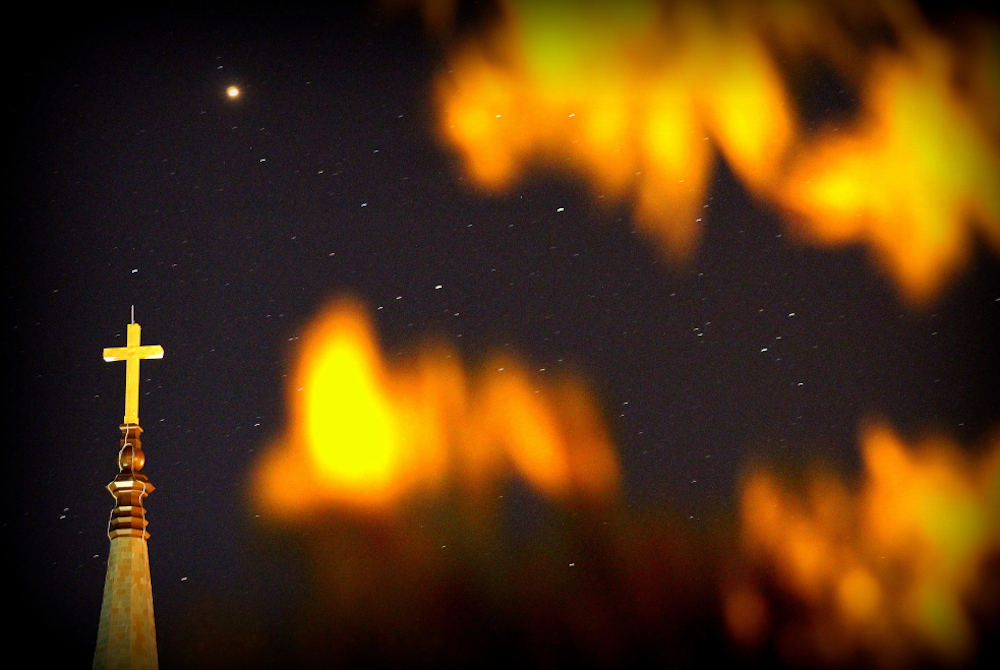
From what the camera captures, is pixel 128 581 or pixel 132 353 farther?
pixel 132 353

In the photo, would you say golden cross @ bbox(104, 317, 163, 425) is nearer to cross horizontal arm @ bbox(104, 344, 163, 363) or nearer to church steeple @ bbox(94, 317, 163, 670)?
cross horizontal arm @ bbox(104, 344, 163, 363)

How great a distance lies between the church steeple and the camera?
976cm

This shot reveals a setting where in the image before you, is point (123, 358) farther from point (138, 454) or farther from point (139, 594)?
point (139, 594)

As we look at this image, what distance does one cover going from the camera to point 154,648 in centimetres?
995

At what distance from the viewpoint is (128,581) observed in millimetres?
10070

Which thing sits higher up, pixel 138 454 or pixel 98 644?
pixel 138 454

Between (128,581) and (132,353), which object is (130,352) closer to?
(132,353)

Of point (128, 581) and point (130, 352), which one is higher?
point (130, 352)

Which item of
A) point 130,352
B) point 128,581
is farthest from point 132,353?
point 128,581

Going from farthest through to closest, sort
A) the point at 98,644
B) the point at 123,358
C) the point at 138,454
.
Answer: the point at 123,358 < the point at 138,454 < the point at 98,644

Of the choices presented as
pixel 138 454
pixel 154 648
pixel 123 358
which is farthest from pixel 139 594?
pixel 123 358

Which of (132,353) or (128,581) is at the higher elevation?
(132,353)

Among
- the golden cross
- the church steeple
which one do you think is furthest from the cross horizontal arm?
the church steeple

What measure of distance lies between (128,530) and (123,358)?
86.7 inches
